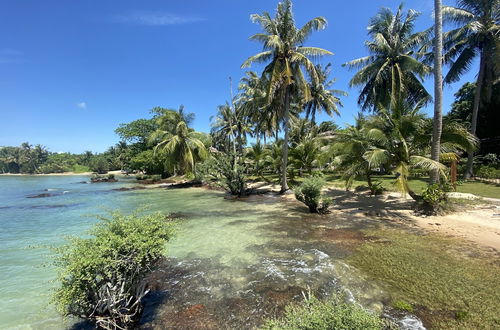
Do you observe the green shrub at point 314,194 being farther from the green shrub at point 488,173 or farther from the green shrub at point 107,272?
the green shrub at point 488,173

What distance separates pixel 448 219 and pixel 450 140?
3920 millimetres

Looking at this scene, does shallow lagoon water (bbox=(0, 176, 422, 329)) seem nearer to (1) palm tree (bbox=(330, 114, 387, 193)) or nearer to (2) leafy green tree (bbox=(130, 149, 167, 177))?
(1) palm tree (bbox=(330, 114, 387, 193))

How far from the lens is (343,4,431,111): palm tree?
1814 centimetres

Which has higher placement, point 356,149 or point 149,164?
point 356,149

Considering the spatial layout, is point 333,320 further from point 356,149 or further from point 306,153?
point 306,153

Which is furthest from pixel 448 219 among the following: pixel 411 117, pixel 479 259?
pixel 411 117

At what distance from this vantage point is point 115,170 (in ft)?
239

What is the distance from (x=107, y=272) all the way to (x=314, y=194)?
932 centimetres

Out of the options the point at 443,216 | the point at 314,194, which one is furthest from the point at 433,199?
the point at 314,194

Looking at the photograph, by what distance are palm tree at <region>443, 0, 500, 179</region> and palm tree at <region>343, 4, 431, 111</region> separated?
6.12ft

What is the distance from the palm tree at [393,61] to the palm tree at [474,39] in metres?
1.87

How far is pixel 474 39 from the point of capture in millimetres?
16266

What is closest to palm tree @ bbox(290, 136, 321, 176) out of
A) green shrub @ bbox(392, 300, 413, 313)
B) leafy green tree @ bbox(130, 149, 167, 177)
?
green shrub @ bbox(392, 300, 413, 313)

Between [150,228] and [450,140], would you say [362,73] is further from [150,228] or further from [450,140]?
Answer: [150,228]
